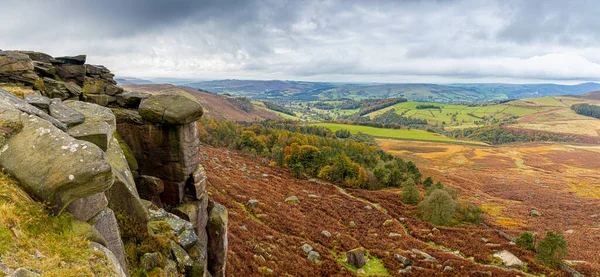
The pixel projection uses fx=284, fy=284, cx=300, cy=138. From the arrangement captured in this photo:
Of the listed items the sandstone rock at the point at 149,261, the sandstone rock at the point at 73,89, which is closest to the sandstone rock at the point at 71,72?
the sandstone rock at the point at 73,89

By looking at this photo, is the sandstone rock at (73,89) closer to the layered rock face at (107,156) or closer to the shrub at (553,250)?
the layered rock face at (107,156)

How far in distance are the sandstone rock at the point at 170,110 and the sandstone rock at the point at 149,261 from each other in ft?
24.8

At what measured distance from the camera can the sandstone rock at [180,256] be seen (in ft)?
42.9

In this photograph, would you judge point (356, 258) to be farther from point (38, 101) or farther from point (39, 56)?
point (39, 56)

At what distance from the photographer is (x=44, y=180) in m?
8.48

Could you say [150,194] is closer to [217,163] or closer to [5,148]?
[5,148]

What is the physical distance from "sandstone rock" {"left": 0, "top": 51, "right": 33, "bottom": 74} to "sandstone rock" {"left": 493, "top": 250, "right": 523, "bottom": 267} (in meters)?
44.7

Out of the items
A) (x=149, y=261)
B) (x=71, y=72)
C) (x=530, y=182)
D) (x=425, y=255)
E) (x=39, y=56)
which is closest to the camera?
(x=149, y=261)

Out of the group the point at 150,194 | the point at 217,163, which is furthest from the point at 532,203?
the point at 150,194

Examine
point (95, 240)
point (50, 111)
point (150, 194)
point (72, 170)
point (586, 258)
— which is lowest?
point (586, 258)

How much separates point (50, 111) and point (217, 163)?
193 feet

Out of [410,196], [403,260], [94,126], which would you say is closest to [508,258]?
[403,260]

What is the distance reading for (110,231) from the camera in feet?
34.5

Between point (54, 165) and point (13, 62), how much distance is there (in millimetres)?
13455
